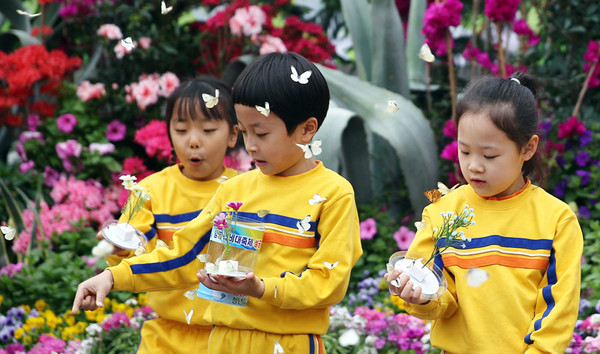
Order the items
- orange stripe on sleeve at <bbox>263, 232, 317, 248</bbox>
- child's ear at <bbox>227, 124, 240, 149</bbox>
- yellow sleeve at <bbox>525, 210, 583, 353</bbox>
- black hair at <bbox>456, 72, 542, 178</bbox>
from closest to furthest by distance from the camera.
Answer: yellow sleeve at <bbox>525, 210, 583, 353</bbox>, black hair at <bbox>456, 72, 542, 178</bbox>, orange stripe on sleeve at <bbox>263, 232, 317, 248</bbox>, child's ear at <bbox>227, 124, 240, 149</bbox>

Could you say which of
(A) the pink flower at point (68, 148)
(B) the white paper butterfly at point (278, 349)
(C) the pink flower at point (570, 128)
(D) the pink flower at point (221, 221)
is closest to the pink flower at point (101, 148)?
(A) the pink flower at point (68, 148)

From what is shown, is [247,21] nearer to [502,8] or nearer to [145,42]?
[145,42]

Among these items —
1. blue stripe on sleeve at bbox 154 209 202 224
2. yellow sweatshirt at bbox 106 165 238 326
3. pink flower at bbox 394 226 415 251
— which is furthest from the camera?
pink flower at bbox 394 226 415 251

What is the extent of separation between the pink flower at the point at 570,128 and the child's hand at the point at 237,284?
292cm

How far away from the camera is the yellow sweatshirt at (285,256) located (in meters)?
2.25

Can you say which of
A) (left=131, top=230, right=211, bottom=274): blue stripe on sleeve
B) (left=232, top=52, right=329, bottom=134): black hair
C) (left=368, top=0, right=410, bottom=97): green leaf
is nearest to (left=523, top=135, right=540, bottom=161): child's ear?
(left=232, top=52, right=329, bottom=134): black hair

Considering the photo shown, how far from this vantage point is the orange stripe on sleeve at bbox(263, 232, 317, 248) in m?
2.33

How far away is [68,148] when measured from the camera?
5051mm

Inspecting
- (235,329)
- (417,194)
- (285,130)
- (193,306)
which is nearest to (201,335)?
(193,306)

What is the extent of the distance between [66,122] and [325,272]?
342 cm

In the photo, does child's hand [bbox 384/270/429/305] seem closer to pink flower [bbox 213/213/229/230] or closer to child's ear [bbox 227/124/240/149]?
pink flower [bbox 213/213/229/230]

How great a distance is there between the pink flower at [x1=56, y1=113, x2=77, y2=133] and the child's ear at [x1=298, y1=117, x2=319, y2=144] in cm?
316

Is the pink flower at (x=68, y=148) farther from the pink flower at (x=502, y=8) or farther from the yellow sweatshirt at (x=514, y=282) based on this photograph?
the yellow sweatshirt at (x=514, y=282)

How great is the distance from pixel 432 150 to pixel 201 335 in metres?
2.20
